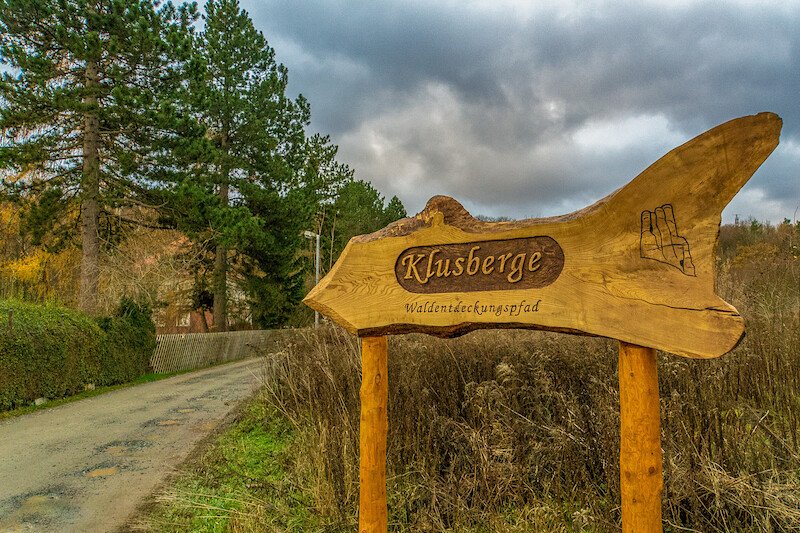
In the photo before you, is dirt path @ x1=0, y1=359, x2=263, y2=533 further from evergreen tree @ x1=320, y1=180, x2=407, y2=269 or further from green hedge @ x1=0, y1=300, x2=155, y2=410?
evergreen tree @ x1=320, y1=180, x2=407, y2=269

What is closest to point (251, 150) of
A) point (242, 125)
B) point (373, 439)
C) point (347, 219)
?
point (242, 125)

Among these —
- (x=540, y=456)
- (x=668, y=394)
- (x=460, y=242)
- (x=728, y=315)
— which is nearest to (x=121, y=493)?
(x=540, y=456)

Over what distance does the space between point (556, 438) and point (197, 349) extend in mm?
15784

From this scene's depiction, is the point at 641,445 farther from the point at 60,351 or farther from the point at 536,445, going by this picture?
the point at 60,351

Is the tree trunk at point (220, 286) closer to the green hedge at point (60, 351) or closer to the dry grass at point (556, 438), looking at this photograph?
the green hedge at point (60, 351)

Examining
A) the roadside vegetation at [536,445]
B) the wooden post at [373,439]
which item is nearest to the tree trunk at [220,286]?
the roadside vegetation at [536,445]

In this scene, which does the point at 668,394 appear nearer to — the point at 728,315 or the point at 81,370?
the point at 728,315

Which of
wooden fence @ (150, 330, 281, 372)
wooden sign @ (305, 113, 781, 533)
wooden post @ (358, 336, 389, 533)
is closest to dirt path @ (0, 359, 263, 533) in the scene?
wooden post @ (358, 336, 389, 533)

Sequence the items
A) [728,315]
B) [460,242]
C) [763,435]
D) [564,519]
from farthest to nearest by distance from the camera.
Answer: [763,435] < [564,519] < [460,242] < [728,315]

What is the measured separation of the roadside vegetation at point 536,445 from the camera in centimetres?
261

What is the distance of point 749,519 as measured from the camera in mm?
2561

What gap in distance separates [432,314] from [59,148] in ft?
46.8

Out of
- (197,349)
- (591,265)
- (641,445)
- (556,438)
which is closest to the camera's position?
(641,445)

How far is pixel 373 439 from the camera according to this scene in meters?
2.71
